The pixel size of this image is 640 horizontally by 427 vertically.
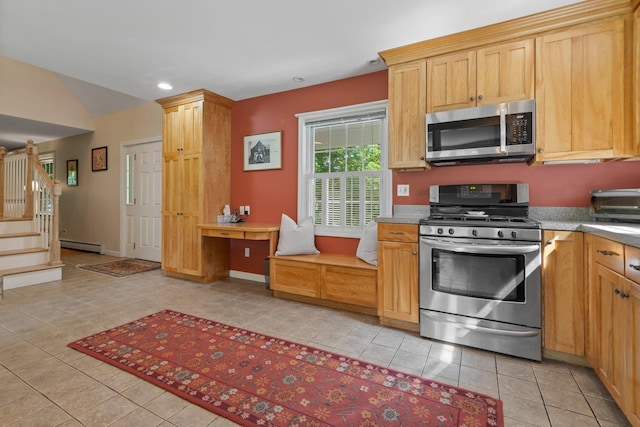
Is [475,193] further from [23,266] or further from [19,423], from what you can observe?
[23,266]

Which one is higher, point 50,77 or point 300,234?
point 50,77

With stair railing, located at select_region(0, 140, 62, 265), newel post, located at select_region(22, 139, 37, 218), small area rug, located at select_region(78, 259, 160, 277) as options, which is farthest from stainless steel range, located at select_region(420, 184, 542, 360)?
newel post, located at select_region(22, 139, 37, 218)

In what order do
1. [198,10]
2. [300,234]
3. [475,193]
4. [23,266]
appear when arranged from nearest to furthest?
[198,10]
[475,193]
[300,234]
[23,266]

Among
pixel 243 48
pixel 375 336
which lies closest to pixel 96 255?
pixel 243 48

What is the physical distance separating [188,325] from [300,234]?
4.85 feet

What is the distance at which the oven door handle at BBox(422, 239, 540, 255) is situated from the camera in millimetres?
2150

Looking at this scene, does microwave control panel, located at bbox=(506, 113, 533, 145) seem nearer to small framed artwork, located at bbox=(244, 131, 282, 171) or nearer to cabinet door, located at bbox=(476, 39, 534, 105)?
cabinet door, located at bbox=(476, 39, 534, 105)

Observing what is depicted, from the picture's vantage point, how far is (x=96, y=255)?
605cm

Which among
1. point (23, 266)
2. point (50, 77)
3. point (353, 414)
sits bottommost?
point (353, 414)

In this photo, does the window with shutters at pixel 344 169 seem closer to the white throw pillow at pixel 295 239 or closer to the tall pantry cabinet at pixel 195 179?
the white throw pillow at pixel 295 239

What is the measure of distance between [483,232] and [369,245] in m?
1.12

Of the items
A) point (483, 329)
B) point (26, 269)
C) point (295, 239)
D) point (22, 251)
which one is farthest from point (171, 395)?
point (22, 251)

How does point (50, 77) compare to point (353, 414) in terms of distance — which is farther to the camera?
point (50, 77)

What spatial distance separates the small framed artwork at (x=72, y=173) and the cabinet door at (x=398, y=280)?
23.9 ft
